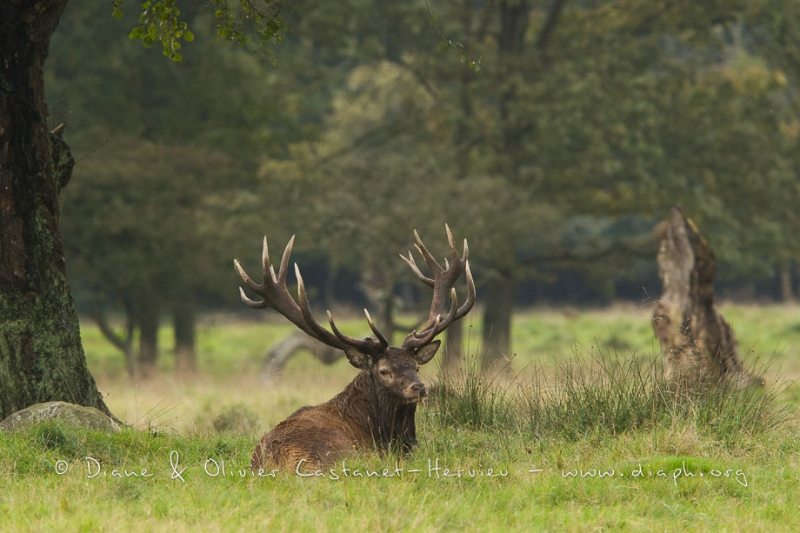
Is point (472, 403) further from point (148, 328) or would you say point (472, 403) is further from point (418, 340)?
point (148, 328)

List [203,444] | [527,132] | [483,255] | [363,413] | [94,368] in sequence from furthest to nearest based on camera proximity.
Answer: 1. [94,368]
2. [527,132]
3. [483,255]
4. [203,444]
5. [363,413]

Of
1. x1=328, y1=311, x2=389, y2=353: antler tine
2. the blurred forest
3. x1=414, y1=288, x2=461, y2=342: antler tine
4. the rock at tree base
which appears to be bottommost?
the rock at tree base

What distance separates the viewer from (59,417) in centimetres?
893

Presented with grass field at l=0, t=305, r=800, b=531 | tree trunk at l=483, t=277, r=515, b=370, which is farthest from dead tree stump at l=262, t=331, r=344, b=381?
grass field at l=0, t=305, r=800, b=531

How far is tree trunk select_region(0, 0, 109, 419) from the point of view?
31.5 ft

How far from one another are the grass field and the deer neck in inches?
6.9

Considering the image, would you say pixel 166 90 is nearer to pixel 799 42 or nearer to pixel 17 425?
pixel 799 42

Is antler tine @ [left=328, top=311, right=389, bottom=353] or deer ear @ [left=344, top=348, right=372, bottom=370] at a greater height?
antler tine @ [left=328, top=311, right=389, bottom=353]

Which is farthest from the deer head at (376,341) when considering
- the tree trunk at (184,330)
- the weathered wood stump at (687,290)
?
the tree trunk at (184,330)

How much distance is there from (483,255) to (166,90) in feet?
22.0

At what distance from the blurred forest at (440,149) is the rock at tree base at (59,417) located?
1289 centimetres

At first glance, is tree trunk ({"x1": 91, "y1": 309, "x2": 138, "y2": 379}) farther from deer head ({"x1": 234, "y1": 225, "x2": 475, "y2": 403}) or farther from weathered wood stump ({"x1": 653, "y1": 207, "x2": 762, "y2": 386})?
deer head ({"x1": 234, "y1": 225, "x2": 475, "y2": 403})

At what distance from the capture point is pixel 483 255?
73.7ft

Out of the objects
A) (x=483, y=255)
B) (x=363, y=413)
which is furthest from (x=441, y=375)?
(x=483, y=255)
